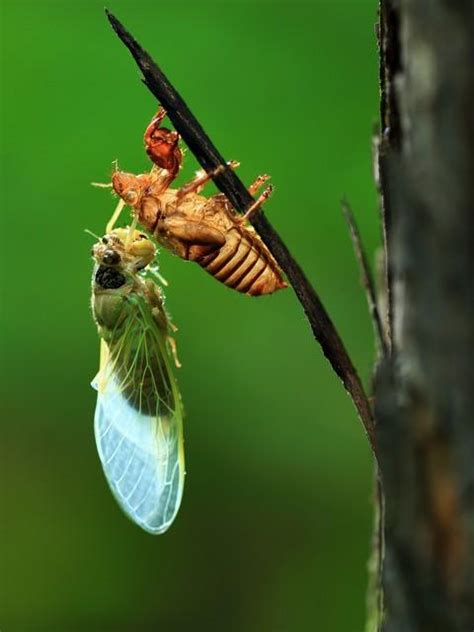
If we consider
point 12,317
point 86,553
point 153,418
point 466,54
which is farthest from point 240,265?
point 86,553

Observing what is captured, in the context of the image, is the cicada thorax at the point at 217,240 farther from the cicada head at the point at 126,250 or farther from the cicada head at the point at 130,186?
the cicada head at the point at 126,250

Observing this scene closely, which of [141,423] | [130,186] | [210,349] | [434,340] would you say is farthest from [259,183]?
[210,349]

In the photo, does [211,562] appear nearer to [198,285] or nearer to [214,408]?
[214,408]

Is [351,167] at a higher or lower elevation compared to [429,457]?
higher

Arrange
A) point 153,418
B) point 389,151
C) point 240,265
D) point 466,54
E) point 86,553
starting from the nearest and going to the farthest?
point 466,54 < point 389,151 < point 240,265 < point 153,418 < point 86,553

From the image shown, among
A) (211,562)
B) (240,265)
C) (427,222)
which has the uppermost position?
(240,265)

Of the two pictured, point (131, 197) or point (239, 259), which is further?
point (131, 197)

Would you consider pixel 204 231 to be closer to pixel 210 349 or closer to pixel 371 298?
pixel 371 298

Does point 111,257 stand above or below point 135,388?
above
